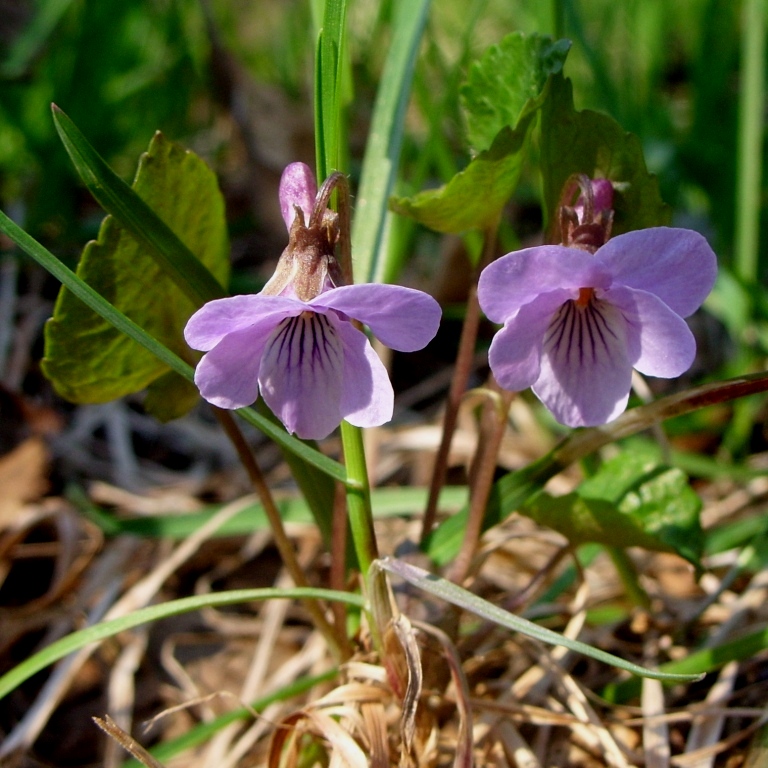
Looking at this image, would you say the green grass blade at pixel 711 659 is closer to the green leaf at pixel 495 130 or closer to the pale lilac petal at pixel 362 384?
the pale lilac petal at pixel 362 384

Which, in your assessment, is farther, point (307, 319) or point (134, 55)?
point (134, 55)

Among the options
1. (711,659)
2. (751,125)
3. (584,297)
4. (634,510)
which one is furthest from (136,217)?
(751,125)

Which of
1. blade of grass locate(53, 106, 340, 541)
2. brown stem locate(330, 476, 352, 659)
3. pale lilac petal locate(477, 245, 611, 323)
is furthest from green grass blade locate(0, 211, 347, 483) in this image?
pale lilac petal locate(477, 245, 611, 323)

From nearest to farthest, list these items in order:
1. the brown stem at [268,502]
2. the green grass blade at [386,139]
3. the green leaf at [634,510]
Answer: the green leaf at [634,510] → the brown stem at [268,502] → the green grass blade at [386,139]

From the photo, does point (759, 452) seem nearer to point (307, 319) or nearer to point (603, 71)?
point (603, 71)

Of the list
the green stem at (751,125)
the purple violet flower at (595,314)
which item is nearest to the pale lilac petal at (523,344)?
the purple violet flower at (595,314)

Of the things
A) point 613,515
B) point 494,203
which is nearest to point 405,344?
point 494,203

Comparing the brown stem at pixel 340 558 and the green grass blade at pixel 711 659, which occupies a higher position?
the brown stem at pixel 340 558

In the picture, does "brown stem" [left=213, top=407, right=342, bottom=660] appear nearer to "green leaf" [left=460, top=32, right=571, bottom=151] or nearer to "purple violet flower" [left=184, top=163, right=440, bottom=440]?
"purple violet flower" [left=184, top=163, right=440, bottom=440]

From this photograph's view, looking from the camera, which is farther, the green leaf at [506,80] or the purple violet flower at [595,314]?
the green leaf at [506,80]
